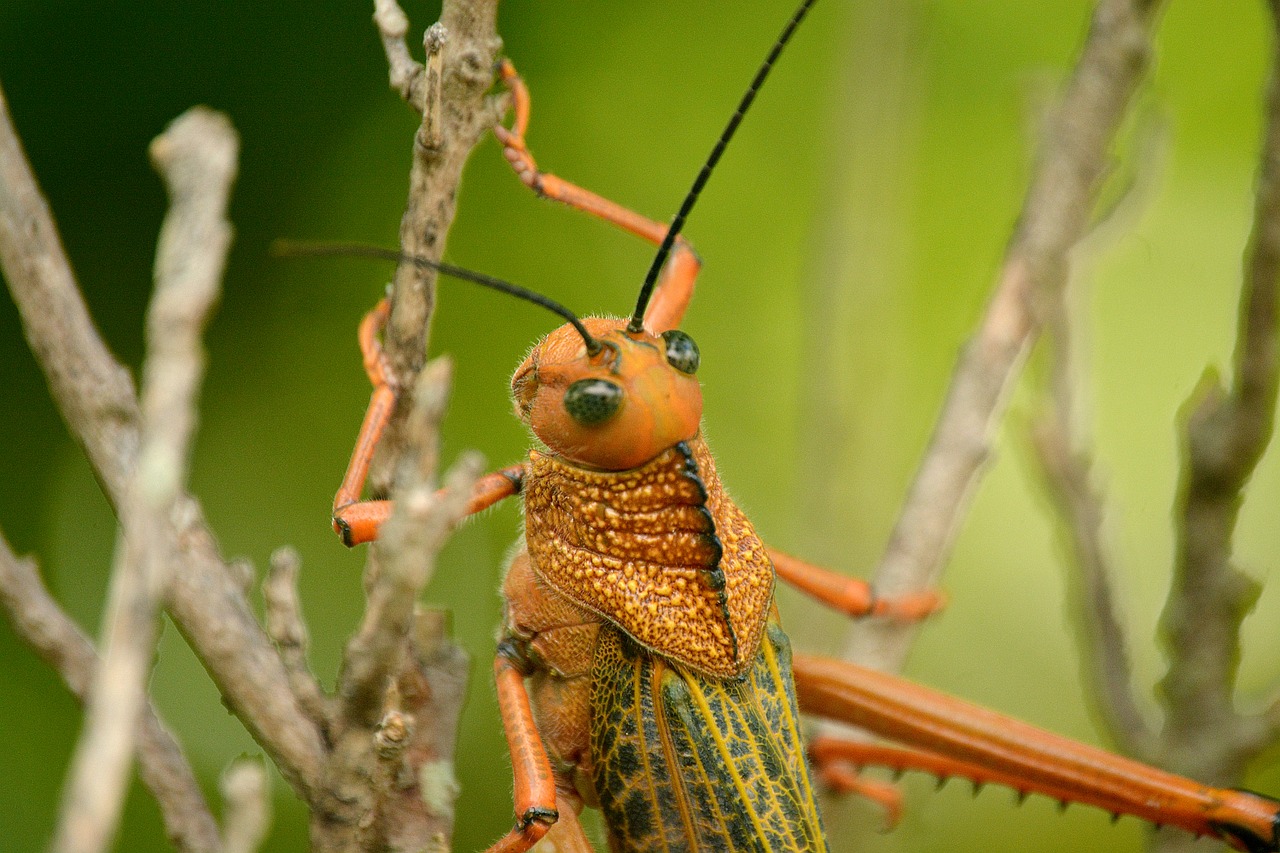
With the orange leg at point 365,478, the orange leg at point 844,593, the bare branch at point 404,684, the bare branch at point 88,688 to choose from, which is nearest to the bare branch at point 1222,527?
the orange leg at point 844,593

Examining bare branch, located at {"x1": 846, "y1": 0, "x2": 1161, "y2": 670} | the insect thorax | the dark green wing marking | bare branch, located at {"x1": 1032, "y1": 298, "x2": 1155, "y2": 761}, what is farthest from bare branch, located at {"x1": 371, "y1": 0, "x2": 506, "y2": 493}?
bare branch, located at {"x1": 1032, "y1": 298, "x2": 1155, "y2": 761}

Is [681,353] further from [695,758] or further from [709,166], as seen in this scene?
[695,758]

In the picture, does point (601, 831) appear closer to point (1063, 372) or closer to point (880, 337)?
point (880, 337)

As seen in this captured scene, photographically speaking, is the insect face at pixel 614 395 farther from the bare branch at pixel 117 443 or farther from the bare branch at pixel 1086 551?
the bare branch at pixel 1086 551

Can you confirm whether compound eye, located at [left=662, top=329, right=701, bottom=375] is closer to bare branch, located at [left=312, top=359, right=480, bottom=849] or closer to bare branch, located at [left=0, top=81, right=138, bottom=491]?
bare branch, located at [left=312, top=359, right=480, bottom=849]

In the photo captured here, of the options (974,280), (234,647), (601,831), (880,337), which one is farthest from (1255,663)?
(234,647)

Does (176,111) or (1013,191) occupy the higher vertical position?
(176,111)

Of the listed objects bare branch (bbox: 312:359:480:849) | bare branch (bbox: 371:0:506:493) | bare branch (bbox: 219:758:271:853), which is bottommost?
bare branch (bbox: 219:758:271:853)
